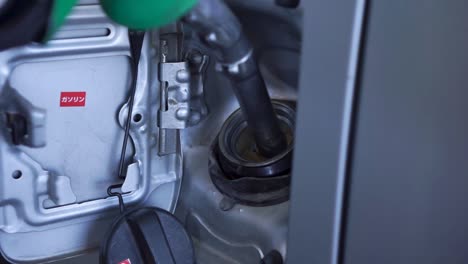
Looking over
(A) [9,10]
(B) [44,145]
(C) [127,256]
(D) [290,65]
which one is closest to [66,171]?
(B) [44,145]

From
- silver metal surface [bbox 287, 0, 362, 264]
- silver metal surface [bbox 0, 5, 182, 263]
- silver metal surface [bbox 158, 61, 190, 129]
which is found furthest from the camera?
silver metal surface [bbox 158, 61, 190, 129]

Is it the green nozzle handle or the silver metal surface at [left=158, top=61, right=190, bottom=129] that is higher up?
the green nozzle handle

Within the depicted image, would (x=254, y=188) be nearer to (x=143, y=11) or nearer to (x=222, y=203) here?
(x=222, y=203)

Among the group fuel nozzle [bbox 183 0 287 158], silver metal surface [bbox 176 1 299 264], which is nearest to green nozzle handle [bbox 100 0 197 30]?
fuel nozzle [bbox 183 0 287 158]

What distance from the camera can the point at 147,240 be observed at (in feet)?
3.79

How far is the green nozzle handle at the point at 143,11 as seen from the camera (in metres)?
0.60

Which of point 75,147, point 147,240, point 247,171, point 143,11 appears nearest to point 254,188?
point 247,171

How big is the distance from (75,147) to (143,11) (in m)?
Answer: 0.58

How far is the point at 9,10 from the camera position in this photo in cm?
57

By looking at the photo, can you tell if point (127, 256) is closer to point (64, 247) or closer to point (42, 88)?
point (64, 247)

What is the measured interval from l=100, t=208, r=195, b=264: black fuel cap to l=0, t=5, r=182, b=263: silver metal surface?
7 cm

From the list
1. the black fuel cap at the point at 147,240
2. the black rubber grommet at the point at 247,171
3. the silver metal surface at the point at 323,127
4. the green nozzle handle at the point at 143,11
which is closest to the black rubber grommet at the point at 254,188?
the black rubber grommet at the point at 247,171

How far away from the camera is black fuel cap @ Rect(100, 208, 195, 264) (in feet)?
3.75

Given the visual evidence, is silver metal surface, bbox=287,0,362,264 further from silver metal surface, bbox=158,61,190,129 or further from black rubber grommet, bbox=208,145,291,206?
silver metal surface, bbox=158,61,190,129
